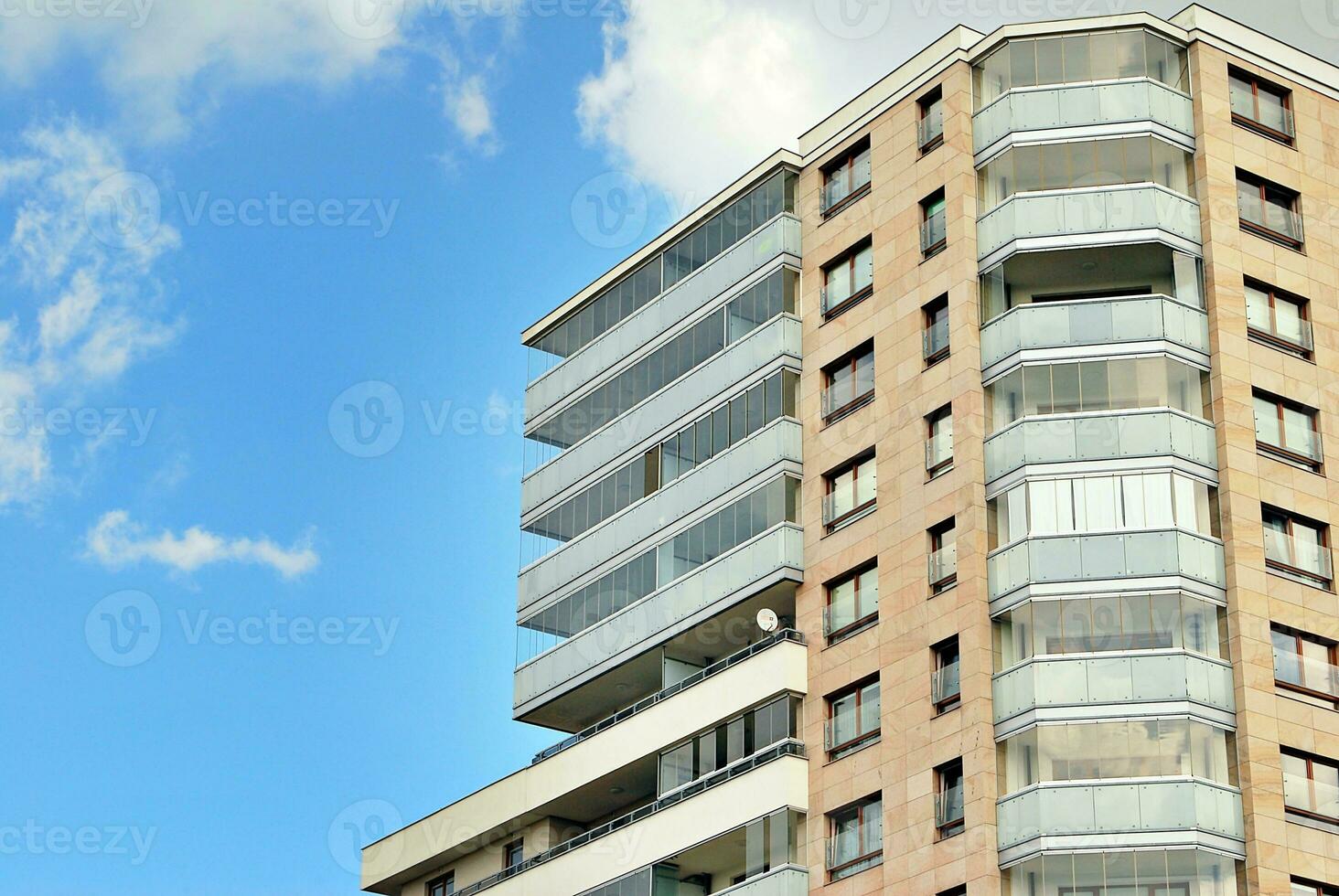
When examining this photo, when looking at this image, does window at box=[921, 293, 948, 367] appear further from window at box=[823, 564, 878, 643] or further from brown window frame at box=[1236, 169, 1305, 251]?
brown window frame at box=[1236, 169, 1305, 251]

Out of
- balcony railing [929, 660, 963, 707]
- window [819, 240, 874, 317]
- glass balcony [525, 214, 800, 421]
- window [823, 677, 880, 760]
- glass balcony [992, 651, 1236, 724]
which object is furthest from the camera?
glass balcony [525, 214, 800, 421]

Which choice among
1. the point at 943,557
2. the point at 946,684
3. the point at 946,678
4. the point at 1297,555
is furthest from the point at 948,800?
the point at 1297,555

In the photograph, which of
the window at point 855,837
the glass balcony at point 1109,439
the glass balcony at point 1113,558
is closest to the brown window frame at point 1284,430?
the glass balcony at point 1109,439

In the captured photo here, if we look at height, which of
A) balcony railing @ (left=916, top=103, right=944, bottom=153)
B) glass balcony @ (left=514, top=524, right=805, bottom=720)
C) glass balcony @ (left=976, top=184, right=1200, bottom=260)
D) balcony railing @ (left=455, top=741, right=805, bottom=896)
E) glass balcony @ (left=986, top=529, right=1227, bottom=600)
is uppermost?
→ balcony railing @ (left=916, top=103, right=944, bottom=153)

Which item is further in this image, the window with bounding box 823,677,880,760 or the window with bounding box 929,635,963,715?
the window with bounding box 823,677,880,760

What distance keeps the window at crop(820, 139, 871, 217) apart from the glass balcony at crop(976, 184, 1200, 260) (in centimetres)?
696

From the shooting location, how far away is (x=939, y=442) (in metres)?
62.8

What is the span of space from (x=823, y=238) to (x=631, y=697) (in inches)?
675

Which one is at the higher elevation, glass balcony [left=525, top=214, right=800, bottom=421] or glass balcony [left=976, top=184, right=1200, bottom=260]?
glass balcony [left=525, top=214, right=800, bottom=421]

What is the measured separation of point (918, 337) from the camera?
6444 cm

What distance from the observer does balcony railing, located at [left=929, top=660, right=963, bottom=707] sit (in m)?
59.2

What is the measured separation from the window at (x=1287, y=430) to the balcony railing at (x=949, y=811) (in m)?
13.0


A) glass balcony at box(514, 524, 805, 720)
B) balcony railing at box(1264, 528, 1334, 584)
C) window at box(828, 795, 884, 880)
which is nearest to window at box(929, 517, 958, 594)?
glass balcony at box(514, 524, 805, 720)

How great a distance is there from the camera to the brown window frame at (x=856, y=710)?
61.6 metres
